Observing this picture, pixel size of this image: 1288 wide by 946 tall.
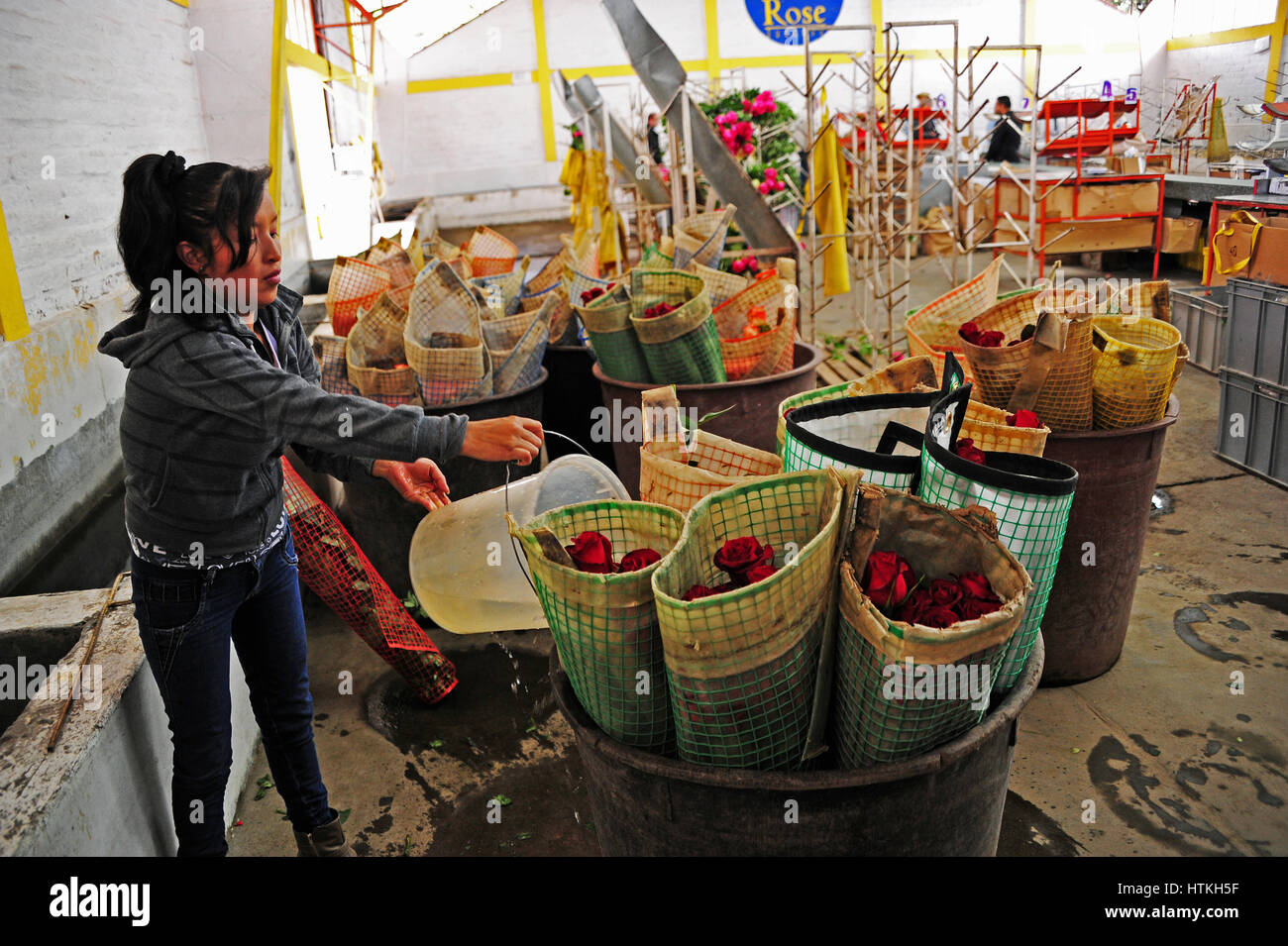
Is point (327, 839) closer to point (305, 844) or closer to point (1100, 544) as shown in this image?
point (305, 844)

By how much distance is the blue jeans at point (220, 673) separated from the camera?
6.40ft

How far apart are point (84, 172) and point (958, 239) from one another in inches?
181

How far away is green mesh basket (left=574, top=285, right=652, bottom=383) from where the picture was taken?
148 inches

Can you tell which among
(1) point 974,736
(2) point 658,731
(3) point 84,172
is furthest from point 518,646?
(3) point 84,172

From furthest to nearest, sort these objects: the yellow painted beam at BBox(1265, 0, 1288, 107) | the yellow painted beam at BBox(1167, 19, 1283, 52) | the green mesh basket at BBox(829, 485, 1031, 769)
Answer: the yellow painted beam at BBox(1167, 19, 1283, 52), the yellow painted beam at BBox(1265, 0, 1288, 107), the green mesh basket at BBox(829, 485, 1031, 769)

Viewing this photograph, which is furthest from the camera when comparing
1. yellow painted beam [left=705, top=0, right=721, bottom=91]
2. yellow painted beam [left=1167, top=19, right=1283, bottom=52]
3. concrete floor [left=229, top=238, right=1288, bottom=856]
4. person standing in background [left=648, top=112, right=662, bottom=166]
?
yellow painted beam [left=705, top=0, right=721, bottom=91]

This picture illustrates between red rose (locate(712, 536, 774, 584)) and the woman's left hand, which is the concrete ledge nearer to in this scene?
the woman's left hand

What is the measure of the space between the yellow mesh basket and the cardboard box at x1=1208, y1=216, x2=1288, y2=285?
2050 mm

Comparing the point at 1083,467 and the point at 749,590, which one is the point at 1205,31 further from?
the point at 749,590

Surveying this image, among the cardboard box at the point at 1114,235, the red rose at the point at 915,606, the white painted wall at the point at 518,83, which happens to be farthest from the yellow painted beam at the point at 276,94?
the white painted wall at the point at 518,83

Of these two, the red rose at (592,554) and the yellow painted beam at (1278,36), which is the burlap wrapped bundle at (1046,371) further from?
the yellow painted beam at (1278,36)

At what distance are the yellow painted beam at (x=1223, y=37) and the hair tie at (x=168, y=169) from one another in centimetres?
2254

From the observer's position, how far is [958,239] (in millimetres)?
5664

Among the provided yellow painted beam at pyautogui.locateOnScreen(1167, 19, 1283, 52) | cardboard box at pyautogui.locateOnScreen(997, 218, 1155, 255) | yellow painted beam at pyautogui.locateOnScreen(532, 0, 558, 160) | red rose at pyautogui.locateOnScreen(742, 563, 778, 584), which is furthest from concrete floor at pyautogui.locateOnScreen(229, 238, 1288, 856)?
yellow painted beam at pyautogui.locateOnScreen(1167, 19, 1283, 52)
